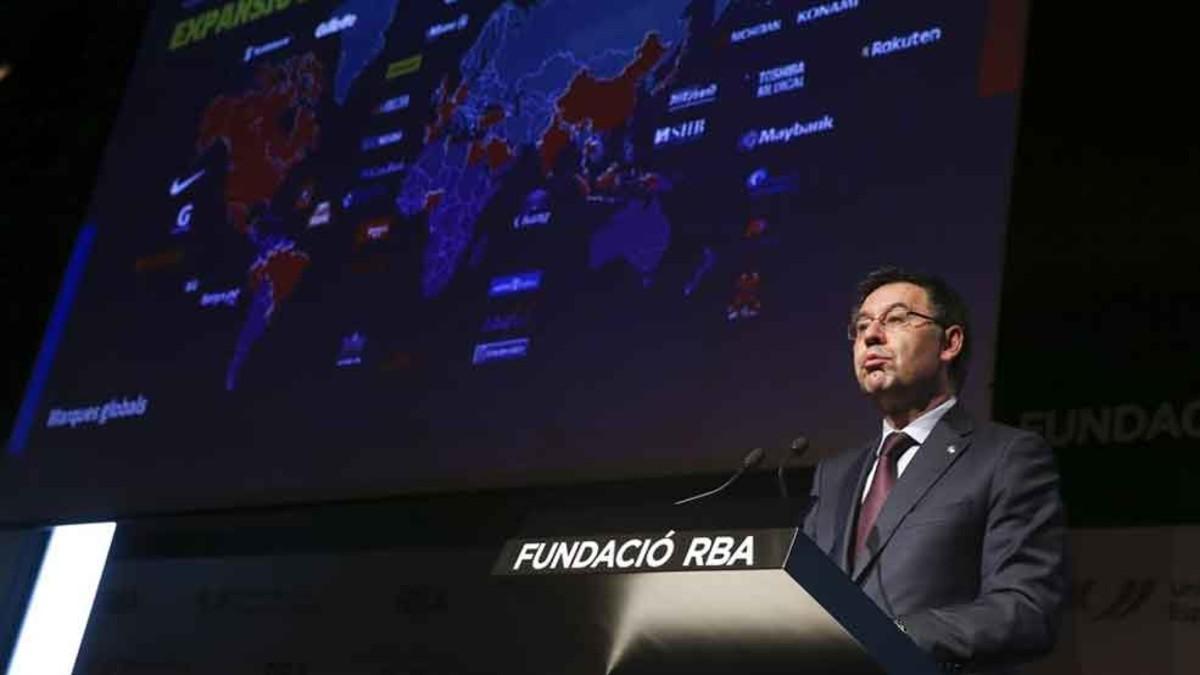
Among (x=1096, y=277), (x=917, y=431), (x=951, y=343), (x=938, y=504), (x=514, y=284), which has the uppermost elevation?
(x=514, y=284)

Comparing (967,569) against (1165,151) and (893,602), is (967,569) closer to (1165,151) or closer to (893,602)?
(893,602)

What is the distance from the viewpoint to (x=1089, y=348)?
2.86 meters

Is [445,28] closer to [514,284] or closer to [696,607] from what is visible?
[514,284]

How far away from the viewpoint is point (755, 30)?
11.3ft

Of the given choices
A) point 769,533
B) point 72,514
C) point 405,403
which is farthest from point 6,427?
point 769,533

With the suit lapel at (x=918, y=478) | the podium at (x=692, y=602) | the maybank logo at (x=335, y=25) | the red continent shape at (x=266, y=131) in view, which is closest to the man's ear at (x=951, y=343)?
the suit lapel at (x=918, y=478)

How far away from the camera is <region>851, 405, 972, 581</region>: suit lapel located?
2197mm

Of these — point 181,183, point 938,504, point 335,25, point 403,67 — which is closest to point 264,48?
point 335,25

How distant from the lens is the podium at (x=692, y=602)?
1597mm

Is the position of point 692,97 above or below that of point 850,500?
above

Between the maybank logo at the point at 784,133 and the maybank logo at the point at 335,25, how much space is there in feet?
5.05

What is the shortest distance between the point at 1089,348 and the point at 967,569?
89cm

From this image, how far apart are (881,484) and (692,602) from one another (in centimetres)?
69

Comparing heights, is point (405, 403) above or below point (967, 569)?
above
